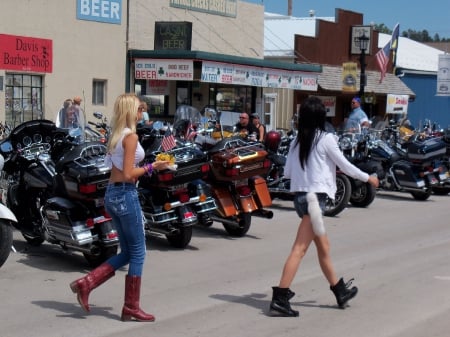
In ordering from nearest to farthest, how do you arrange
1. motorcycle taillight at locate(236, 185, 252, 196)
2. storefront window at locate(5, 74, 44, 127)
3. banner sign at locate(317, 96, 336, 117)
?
motorcycle taillight at locate(236, 185, 252, 196)
storefront window at locate(5, 74, 44, 127)
banner sign at locate(317, 96, 336, 117)

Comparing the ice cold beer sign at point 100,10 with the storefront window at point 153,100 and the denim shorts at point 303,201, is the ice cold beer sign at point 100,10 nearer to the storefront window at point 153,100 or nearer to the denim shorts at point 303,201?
the storefront window at point 153,100

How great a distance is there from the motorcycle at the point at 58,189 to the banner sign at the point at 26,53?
9.55 m

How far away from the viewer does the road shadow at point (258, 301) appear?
6977 millimetres

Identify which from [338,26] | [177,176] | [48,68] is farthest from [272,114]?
[177,176]

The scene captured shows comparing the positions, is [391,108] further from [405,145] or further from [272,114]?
[405,145]

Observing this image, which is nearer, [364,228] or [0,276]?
[0,276]

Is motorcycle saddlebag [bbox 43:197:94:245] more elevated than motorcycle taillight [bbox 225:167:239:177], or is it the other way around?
motorcycle taillight [bbox 225:167:239:177]

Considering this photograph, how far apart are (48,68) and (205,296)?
1335cm

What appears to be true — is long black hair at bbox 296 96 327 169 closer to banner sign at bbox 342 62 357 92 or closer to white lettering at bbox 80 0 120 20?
white lettering at bbox 80 0 120 20

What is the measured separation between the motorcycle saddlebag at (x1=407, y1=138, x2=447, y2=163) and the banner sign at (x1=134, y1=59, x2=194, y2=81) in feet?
23.8

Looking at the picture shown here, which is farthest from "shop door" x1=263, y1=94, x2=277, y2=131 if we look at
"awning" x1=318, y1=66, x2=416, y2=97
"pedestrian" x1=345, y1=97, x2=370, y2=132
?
"pedestrian" x1=345, y1=97, x2=370, y2=132

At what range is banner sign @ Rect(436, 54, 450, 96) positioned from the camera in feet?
87.6

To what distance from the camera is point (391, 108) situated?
35.4 metres

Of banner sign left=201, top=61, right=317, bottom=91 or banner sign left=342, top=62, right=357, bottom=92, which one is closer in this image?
banner sign left=201, top=61, right=317, bottom=91
